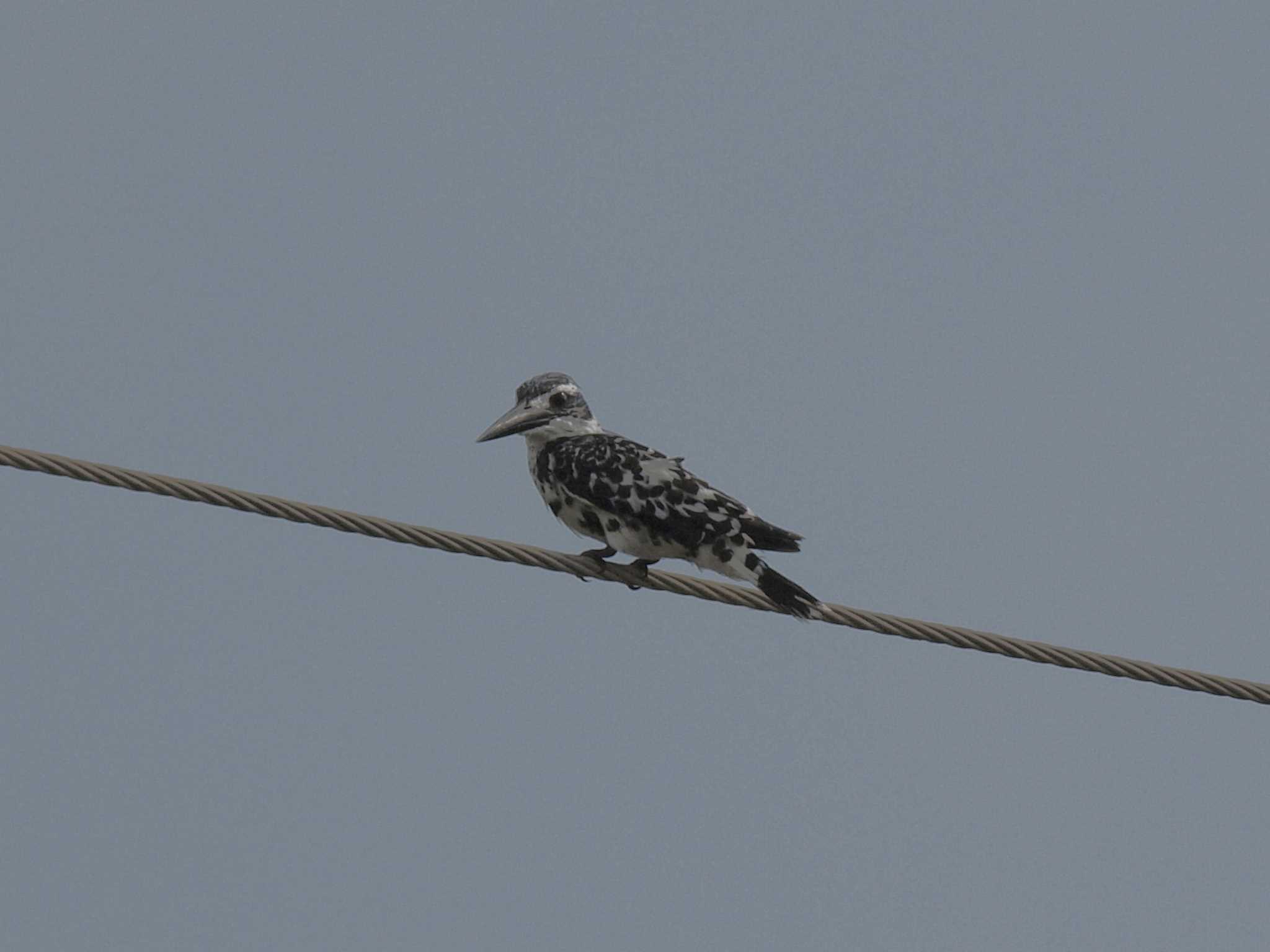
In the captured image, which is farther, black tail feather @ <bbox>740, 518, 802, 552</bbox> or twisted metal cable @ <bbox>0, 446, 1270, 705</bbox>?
black tail feather @ <bbox>740, 518, 802, 552</bbox>

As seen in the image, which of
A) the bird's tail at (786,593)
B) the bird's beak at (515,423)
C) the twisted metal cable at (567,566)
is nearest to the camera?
the twisted metal cable at (567,566)

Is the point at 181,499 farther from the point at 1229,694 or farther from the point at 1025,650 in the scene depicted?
the point at 1229,694

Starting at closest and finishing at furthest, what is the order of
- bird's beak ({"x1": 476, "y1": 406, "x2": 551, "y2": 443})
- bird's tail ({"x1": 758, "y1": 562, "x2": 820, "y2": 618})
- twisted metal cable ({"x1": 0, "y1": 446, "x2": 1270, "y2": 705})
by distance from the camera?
twisted metal cable ({"x1": 0, "y1": 446, "x2": 1270, "y2": 705}) < bird's tail ({"x1": 758, "y1": 562, "x2": 820, "y2": 618}) < bird's beak ({"x1": 476, "y1": 406, "x2": 551, "y2": 443})

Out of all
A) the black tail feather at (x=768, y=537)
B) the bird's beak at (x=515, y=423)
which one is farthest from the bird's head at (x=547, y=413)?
the black tail feather at (x=768, y=537)

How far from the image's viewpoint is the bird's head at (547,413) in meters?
10.5

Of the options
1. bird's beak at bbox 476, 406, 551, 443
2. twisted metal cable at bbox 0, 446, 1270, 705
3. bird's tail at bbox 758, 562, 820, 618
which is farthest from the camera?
bird's beak at bbox 476, 406, 551, 443

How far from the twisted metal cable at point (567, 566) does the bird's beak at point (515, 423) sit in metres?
1.38

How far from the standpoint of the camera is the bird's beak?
34.2ft

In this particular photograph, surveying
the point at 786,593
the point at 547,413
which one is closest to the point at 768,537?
the point at 786,593

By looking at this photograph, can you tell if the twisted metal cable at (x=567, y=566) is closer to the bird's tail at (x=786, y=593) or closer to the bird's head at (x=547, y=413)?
the bird's tail at (x=786, y=593)

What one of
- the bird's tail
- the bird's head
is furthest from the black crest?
the bird's tail

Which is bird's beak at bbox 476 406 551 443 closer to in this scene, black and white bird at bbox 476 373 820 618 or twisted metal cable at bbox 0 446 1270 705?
black and white bird at bbox 476 373 820 618

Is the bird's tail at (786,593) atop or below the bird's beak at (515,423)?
below

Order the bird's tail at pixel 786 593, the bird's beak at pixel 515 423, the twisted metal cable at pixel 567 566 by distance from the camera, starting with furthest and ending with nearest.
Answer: the bird's beak at pixel 515 423, the bird's tail at pixel 786 593, the twisted metal cable at pixel 567 566
